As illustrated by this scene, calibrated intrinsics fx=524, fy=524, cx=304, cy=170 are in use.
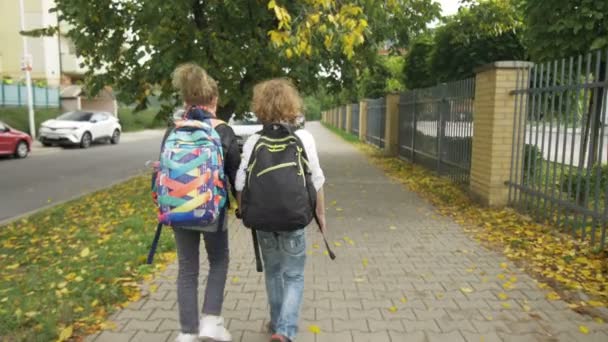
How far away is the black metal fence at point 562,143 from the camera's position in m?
5.41

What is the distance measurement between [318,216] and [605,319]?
222cm

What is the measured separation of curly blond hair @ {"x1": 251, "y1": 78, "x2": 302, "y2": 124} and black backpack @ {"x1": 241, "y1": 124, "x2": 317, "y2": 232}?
0.09m

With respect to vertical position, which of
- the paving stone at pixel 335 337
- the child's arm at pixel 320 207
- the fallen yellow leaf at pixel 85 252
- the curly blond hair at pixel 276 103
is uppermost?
the curly blond hair at pixel 276 103

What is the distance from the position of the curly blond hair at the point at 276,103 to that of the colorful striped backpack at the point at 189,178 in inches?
12.8

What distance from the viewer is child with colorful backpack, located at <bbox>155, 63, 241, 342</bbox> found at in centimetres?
296

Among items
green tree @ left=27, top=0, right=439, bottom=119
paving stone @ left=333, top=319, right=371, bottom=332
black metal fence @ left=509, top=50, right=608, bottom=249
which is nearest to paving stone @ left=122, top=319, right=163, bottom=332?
paving stone @ left=333, top=319, right=371, bottom=332

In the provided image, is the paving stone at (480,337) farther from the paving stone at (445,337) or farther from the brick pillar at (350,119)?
the brick pillar at (350,119)

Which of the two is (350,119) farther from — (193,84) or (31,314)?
(193,84)

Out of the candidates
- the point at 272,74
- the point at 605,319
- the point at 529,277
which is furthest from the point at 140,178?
the point at 605,319

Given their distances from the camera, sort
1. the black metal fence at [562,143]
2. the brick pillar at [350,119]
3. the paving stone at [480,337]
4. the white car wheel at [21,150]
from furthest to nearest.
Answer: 1. the brick pillar at [350,119]
2. the white car wheel at [21,150]
3. the black metal fence at [562,143]
4. the paving stone at [480,337]

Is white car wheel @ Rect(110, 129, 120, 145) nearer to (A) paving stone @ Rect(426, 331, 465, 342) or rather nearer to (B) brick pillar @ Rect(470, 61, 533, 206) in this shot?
(B) brick pillar @ Rect(470, 61, 533, 206)

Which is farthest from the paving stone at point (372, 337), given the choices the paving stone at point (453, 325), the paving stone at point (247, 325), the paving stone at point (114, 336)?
the paving stone at point (114, 336)

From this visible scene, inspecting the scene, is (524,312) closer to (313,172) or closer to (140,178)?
(313,172)

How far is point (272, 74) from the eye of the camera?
9.56m
